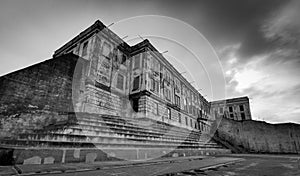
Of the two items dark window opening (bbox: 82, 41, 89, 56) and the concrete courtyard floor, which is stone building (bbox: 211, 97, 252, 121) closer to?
dark window opening (bbox: 82, 41, 89, 56)

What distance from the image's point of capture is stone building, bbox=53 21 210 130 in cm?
1376

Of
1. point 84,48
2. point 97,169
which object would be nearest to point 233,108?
point 84,48

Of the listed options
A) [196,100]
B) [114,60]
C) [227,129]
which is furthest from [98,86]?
[196,100]

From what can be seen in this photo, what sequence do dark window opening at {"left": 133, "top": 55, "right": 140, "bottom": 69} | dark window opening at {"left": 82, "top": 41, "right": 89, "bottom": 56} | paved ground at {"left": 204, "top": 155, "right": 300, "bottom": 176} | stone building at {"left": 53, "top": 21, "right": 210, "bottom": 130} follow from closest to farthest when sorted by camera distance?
paved ground at {"left": 204, "top": 155, "right": 300, "bottom": 176} < stone building at {"left": 53, "top": 21, "right": 210, "bottom": 130} < dark window opening at {"left": 82, "top": 41, "right": 89, "bottom": 56} < dark window opening at {"left": 133, "top": 55, "right": 140, "bottom": 69}

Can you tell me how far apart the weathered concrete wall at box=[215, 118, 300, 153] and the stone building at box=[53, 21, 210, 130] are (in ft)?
26.1

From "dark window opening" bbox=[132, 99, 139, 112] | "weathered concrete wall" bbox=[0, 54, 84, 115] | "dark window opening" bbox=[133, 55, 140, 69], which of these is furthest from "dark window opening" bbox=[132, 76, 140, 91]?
"weathered concrete wall" bbox=[0, 54, 84, 115]

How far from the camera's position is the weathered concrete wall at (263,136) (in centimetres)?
1444

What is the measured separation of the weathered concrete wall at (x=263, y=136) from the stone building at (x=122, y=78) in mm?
7946

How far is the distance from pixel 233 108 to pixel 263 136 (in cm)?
3501

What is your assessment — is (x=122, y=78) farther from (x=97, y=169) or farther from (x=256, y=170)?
(x=256, y=170)

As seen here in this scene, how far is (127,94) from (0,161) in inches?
579

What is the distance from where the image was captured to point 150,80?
59.8 ft

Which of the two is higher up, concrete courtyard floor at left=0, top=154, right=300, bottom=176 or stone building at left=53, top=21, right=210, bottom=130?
stone building at left=53, top=21, right=210, bottom=130

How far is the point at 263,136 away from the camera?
1566 centimetres
